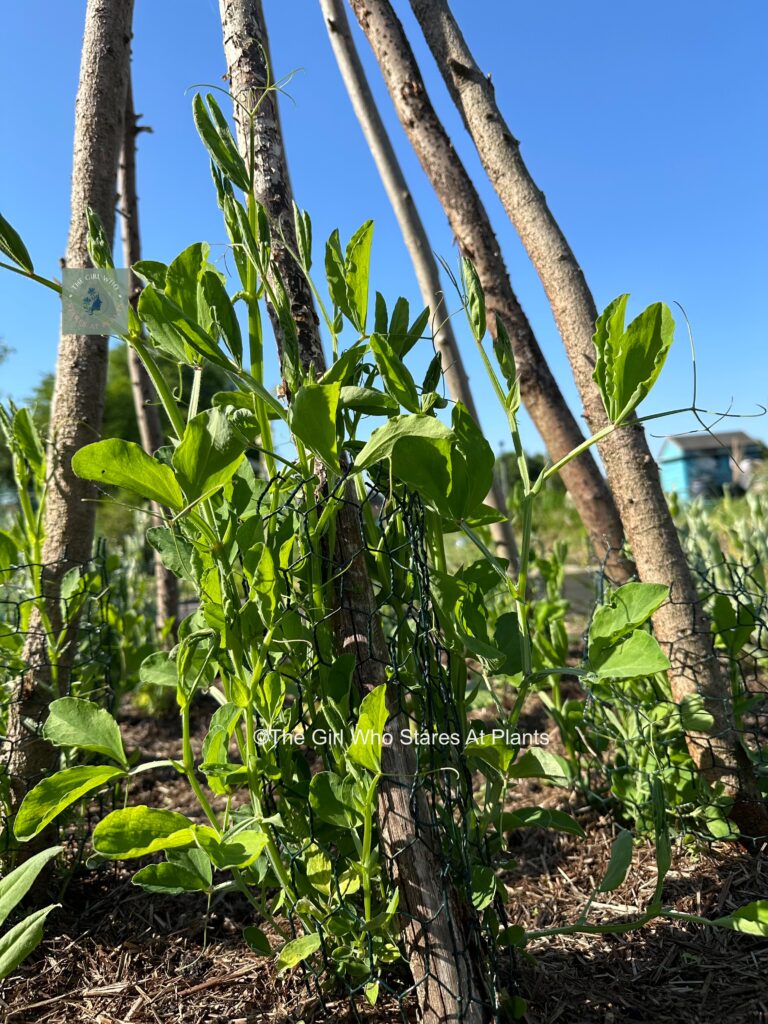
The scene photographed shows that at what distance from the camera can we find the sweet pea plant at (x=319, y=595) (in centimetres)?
72

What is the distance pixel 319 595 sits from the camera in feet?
2.68

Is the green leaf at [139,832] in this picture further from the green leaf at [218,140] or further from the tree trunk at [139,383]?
the tree trunk at [139,383]

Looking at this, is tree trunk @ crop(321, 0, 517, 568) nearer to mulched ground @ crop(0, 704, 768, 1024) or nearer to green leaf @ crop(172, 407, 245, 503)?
mulched ground @ crop(0, 704, 768, 1024)

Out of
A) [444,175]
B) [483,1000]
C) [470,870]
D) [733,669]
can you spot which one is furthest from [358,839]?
[444,175]

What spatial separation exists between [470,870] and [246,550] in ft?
1.48

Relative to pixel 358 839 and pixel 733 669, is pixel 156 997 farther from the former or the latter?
pixel 733 669

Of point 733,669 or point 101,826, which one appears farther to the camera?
point 733,669

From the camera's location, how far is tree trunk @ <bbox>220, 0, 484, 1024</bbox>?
2.58 feet

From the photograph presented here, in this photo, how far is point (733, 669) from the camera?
4.47ft

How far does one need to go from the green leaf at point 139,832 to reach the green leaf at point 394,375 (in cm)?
51

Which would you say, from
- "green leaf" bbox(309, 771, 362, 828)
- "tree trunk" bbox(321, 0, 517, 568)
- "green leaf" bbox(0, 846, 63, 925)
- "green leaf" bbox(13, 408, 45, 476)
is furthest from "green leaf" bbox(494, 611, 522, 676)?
"tree trunk" bbox(321, 0, 517, 568)

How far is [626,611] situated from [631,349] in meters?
0.30

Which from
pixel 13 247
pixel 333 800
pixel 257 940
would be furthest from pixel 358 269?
pixel 257 940

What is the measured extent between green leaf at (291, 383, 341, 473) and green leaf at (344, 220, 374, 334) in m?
0.23
